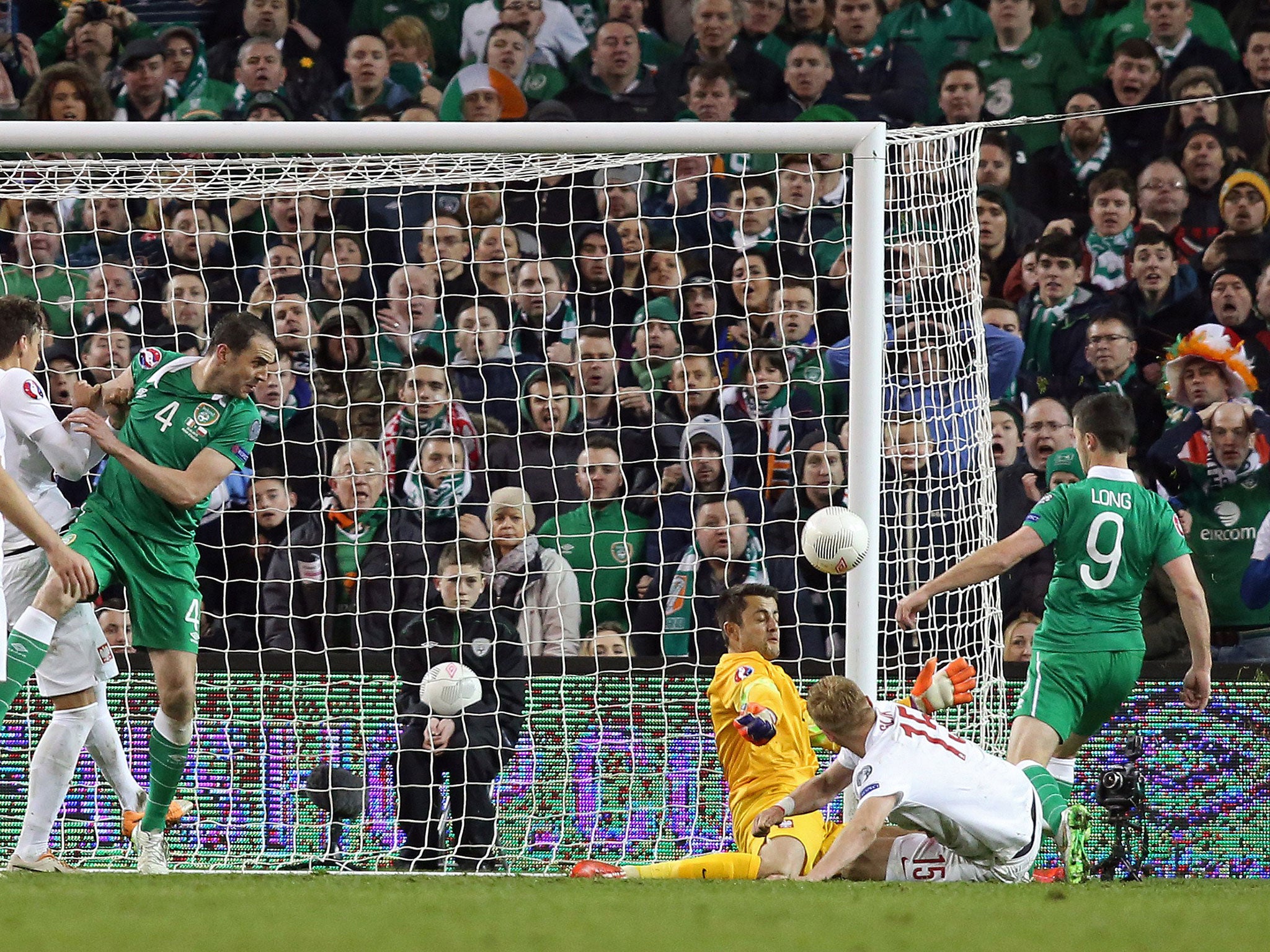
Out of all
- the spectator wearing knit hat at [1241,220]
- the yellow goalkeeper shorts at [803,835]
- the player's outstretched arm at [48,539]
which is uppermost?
the spectator wearing knit hat at [1241,220]

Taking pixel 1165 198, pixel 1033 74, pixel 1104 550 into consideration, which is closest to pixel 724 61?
pixel 1033 74

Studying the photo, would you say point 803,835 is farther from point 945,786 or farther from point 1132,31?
point 1132,31

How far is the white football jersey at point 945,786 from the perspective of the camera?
14.5 ft

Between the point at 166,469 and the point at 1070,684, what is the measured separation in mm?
3082

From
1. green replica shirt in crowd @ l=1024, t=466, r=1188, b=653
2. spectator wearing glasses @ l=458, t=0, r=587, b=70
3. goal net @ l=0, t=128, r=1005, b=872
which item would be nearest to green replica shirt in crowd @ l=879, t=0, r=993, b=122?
goal net @ l=0, t=128, r=1005, b=872

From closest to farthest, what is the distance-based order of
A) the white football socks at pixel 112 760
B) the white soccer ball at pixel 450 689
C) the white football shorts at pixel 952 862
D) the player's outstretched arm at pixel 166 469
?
the white football shorts at pixel 952 862 < the player's outstretched arm at pixel 166 469 < the white football socks at pixel 112 760 < the white soccer ball at pixel 450 689

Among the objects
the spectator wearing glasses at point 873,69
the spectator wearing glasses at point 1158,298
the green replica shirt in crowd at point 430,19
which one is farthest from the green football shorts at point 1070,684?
the green replica shirt in crowd at point 430,19

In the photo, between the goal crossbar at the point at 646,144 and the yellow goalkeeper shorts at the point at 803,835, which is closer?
the yellow goalkeeper shorts at the point at 803,835

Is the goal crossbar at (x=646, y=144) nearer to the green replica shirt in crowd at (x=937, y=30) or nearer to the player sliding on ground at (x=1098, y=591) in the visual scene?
the player sliding on ground at (x=1098, y=591)

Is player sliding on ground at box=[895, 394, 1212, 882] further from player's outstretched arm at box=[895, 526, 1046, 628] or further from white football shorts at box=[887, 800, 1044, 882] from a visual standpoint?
→ white football shorts at box=[887, 800, 1044, 882]

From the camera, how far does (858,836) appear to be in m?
4.28

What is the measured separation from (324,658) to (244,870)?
919 mm

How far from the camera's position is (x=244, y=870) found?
5926 millimetres

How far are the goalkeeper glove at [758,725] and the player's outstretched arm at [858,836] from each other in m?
0.50
